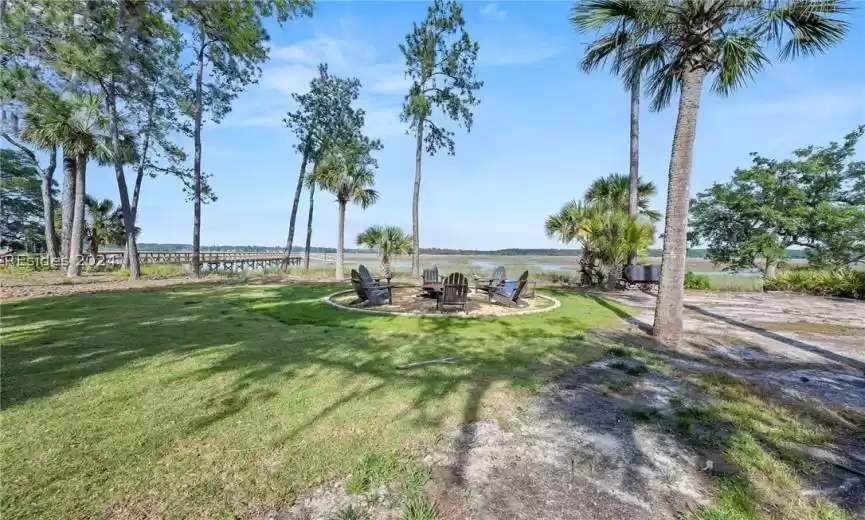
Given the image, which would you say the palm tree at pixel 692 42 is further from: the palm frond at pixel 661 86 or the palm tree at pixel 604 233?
the palm tree at pixel 604 233

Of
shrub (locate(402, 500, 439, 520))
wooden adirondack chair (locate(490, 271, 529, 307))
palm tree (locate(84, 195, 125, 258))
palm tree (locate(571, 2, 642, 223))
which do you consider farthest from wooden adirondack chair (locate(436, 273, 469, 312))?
palm tree (locate(84, 195, 125, 258))

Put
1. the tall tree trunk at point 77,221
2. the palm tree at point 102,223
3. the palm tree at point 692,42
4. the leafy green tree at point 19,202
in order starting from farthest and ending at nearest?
the leafy green tree at point 19,202 → the palm tree at point 102,223 → the tall tree trunk at point 77,221 → the palm tree at point 692,42

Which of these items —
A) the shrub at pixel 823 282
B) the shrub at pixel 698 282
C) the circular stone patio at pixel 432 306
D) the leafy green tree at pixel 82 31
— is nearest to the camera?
the leafy green tree at pixel 82 31

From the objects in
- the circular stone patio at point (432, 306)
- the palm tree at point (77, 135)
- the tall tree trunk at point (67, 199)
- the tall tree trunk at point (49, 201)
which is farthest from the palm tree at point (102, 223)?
the circular stone patio at point (432, 306)

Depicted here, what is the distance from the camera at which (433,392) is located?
11.8 feet

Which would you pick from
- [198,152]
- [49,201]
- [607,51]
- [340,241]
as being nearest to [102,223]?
[49,201]

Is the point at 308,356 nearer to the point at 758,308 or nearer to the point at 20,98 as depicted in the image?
the point at 758,308

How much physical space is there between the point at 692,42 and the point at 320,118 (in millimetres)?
21209

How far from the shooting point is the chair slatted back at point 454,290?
25.6 feet

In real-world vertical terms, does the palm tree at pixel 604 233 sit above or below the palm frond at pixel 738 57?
below

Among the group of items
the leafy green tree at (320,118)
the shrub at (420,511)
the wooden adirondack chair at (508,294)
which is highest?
the leafy green tree at (320,118)

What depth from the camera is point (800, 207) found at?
1519cm

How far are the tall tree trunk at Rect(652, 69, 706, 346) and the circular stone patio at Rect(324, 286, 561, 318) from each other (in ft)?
8.60

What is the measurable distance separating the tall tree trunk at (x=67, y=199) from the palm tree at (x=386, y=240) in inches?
520
